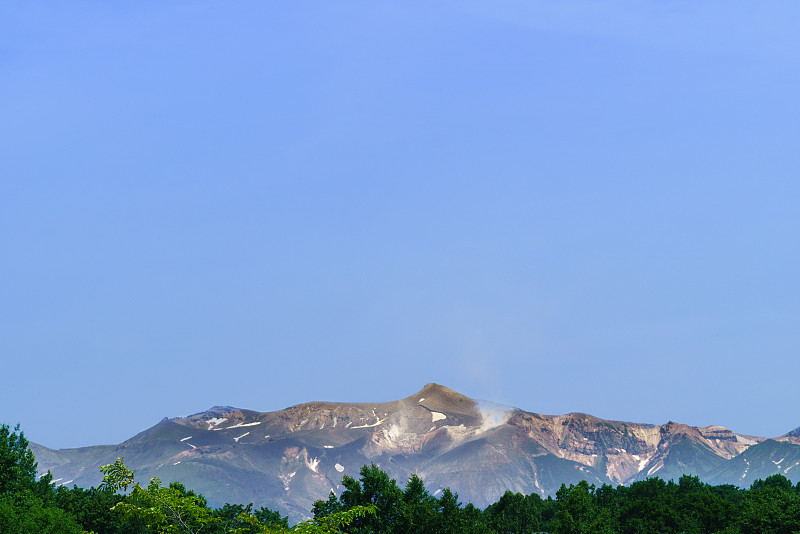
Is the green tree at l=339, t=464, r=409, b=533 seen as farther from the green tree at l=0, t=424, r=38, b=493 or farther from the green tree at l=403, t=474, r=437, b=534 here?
the green tree at l=0, t=424, r=38, b=493

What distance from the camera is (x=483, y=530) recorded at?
230ft

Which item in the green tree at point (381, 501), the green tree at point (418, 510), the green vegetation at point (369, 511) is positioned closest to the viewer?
the green vegetation at point (369, 511)

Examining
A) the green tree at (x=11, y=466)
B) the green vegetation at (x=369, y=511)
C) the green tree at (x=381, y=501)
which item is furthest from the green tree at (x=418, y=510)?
the green tree at (x=11, y=466)

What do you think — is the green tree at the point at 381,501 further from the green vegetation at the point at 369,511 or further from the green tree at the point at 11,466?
the green tree at the point at 11,466

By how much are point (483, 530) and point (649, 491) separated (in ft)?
197

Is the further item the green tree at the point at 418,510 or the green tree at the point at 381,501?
the green tree at the point at 418,510

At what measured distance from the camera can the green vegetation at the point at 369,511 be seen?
32031mm

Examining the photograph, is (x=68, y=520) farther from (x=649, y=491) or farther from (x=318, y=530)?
(x=649, y=491)

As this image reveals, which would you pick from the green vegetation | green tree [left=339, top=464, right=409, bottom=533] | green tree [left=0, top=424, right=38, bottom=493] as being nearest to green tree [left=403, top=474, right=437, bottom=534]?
the green vegetation

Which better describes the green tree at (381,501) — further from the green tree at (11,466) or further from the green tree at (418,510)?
the green tree at (11,466)

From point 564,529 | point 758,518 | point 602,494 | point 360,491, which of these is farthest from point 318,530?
point 602,494

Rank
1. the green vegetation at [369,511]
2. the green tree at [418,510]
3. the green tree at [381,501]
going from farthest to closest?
1. the green tree at [418,510]
2. the green tree at [381,501]
3. the green vegetation at [369,511]

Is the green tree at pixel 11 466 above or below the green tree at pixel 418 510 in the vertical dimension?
above

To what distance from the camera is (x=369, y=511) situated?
102ft
